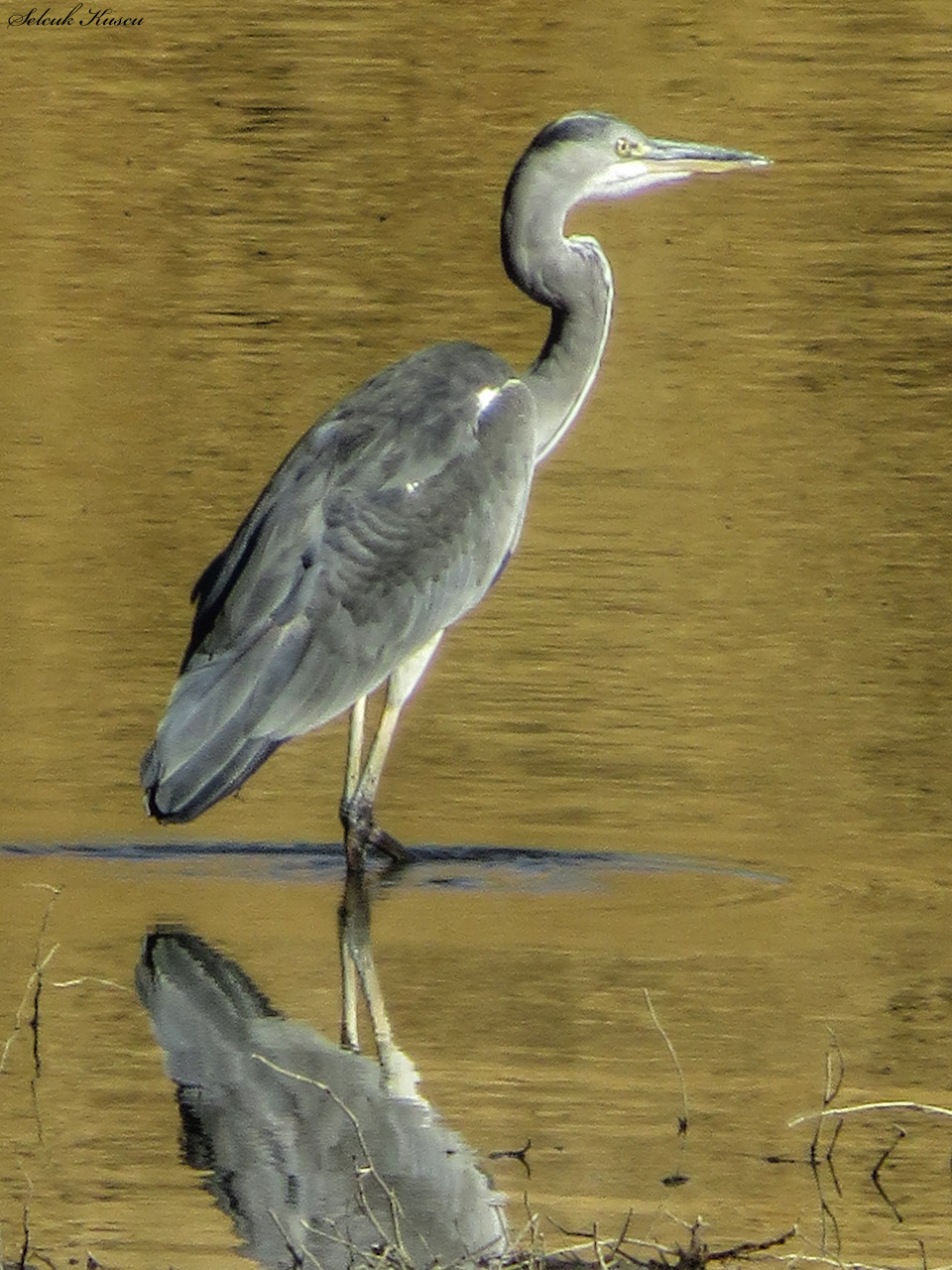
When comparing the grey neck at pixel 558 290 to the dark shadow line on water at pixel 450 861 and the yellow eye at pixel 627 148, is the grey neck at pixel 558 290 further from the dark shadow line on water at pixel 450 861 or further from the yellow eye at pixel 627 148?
the dark shadow line on water at pixel 450 861

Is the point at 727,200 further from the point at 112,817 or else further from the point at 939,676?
the point at 112,817

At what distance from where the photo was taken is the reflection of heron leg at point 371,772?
7.01m

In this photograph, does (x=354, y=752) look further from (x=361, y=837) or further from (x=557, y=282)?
(x=557, y=282)

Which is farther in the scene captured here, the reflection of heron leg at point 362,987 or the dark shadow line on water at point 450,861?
the dark shadow line on water at point 450,861

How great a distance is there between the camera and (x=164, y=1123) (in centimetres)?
513

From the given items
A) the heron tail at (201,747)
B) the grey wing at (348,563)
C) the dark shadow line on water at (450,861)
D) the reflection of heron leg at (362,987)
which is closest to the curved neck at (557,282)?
the grey wing at (348,563)

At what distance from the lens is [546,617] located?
9.29 metres

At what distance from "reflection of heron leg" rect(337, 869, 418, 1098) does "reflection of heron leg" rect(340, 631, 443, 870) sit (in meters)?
0.08

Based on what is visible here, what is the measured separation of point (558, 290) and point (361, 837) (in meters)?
1.71

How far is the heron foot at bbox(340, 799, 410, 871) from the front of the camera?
7000mm

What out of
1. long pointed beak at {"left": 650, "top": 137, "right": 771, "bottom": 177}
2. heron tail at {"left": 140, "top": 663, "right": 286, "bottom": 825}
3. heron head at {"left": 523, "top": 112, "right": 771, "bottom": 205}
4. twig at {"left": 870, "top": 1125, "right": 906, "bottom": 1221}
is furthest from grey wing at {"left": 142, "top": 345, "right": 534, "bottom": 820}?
twig at {"left": 870, "top": 1125, "right": 906, "bottom": 1221}

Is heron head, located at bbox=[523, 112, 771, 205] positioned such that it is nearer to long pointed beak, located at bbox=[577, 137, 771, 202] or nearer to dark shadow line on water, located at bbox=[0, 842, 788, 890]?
long pointed beak, located at bbox=[577, 137, 771, 202]

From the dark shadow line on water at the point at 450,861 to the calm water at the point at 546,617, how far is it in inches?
0.8

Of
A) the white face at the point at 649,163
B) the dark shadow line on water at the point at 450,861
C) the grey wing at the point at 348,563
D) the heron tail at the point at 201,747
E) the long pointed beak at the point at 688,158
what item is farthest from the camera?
the long pointed beak at the point at 688,158
